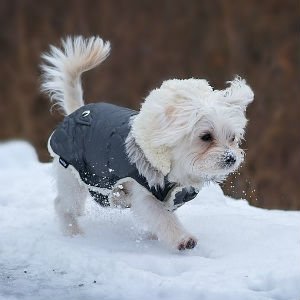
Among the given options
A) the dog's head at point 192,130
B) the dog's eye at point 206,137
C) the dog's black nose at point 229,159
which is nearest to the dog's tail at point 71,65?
the dog's head at point 192,130

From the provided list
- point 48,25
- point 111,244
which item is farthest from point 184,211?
point 48,25

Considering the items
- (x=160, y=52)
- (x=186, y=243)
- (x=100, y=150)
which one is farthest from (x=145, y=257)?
(x=160, y=52)

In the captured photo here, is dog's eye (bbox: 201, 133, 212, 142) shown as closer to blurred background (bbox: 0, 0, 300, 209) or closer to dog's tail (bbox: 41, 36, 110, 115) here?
dog's tail (bbox: 41, 36, 110, 115)

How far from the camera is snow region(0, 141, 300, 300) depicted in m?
3.50

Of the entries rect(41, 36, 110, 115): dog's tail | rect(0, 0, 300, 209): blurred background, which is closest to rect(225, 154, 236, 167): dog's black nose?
rect(41, 36, 110, 115): dog's tail

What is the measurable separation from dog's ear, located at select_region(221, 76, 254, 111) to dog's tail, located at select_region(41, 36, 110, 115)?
43.6 inches

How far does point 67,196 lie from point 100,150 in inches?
20.3

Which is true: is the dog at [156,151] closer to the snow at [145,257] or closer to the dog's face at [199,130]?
the dog's face at [199,130]

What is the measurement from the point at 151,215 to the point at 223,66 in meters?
8.97

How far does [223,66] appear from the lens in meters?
12.9

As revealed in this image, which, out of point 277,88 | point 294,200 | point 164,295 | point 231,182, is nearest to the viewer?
point 164,295

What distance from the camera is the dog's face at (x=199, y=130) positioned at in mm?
4016

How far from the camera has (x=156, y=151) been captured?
4.10 m

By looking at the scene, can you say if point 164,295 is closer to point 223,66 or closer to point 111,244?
point 111,244
